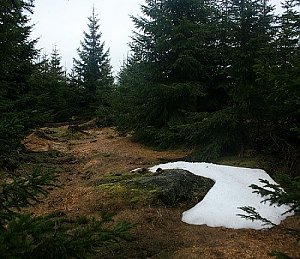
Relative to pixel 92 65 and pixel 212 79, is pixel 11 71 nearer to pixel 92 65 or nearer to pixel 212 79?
pixel 212 79

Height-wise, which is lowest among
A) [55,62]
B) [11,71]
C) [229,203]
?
[229,203]

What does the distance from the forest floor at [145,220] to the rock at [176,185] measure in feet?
0.91

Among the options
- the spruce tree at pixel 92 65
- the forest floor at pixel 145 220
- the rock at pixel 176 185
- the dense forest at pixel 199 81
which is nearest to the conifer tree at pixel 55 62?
the spruce tree at pixel 92 65

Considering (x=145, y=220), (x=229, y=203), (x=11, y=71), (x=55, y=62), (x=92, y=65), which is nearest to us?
(x=145, y=220)

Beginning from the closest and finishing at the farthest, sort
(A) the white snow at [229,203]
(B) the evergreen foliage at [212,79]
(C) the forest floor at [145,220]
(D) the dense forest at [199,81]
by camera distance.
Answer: (C) the forest floor at [145,220] < (A) the white snow at [229,203] < (D) the dense forest at [199,81] < (B) the evergreen foliage at [212,79]

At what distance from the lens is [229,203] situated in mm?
6957

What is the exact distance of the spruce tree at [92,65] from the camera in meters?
28.0

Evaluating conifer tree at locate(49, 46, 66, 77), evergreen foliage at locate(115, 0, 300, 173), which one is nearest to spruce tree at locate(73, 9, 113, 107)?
conifer tree at locate(49, 46, 66, 77)

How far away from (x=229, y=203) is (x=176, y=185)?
51.1 inches

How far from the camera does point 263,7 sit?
11180 mm

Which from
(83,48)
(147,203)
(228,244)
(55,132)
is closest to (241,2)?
(147,203)

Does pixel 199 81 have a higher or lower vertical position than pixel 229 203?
higher

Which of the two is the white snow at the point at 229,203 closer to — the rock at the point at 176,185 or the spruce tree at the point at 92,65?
the rock at the point at 176,185

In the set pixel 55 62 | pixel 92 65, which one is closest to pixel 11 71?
pixel 92 65
